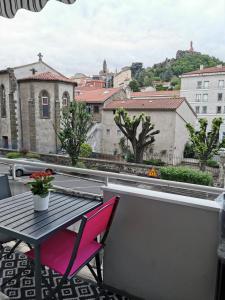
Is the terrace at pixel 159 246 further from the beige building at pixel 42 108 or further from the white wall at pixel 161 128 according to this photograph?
the beige building at pixel 42 108

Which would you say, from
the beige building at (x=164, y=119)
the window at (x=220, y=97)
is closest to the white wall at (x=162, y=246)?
the window at (x=220, y=97)

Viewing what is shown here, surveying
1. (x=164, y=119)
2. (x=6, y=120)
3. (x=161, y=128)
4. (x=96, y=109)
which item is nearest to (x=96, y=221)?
(x=164, y=119)

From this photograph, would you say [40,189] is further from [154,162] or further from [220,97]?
[154,162]

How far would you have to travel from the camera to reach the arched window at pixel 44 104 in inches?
564

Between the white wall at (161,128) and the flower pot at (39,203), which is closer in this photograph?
the flower pot at (39,203)

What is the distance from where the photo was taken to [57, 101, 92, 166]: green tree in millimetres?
12289

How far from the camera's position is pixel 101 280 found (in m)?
1.66

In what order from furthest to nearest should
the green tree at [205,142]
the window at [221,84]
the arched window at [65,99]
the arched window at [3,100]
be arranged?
1. the arched window at [65,99]
2. the arched window at [3,100]
3. the green tree at [205,142]
4. the window at [221,84]

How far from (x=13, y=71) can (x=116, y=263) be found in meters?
15.0

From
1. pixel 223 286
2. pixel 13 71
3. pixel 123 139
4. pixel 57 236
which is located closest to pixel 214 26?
pixel 223 286

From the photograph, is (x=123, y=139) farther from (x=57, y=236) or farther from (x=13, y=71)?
(x=57, y=236)

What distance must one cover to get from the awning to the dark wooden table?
1320 millimetres

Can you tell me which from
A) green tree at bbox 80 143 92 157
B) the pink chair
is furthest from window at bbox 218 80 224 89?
green tree at bbox 80 143 92 157

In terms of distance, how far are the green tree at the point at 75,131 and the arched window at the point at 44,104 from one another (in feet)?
8.67
